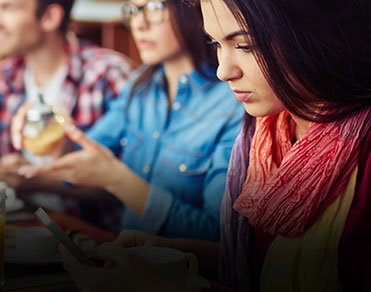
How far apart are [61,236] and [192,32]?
0.60 metres

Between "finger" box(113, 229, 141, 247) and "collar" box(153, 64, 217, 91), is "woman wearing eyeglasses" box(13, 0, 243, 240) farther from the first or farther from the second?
"finger" box(113, 229, 141, 247)

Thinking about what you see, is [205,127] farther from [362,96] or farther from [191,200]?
[362,96]

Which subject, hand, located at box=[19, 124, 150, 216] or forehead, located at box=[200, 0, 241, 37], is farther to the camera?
hand, located at box=[19, 124, 150, 216]

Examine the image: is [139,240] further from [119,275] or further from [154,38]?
[154,38]

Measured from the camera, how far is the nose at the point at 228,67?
98 centimetres

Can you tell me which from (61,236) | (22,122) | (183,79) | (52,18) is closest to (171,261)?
(61,236)

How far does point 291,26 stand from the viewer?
88 cm

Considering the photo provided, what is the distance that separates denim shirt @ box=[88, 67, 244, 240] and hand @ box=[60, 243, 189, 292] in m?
0.24

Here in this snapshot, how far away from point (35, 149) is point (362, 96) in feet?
3.79

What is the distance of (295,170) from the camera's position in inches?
36.4

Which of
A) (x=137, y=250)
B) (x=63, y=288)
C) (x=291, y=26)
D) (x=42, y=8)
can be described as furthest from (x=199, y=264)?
(x=42, y=8)

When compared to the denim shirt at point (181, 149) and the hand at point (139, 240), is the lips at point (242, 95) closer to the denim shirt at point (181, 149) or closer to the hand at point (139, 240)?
the denim shirt at point (181, 149)

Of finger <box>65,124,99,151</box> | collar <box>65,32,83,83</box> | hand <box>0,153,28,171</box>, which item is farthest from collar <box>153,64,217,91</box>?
hand <box>0,153,28,171</box>

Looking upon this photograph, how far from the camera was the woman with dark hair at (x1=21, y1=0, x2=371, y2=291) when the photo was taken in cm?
85
